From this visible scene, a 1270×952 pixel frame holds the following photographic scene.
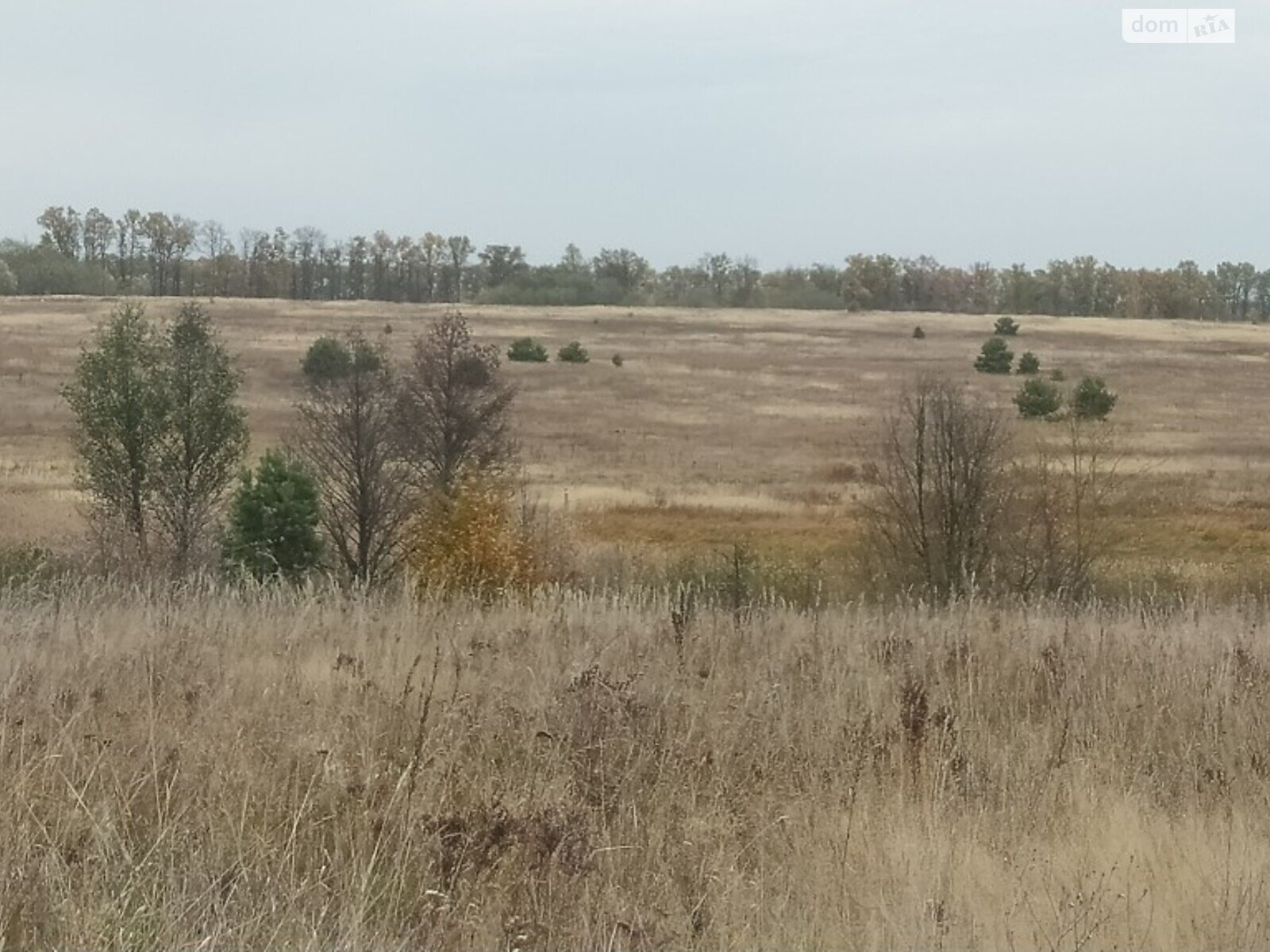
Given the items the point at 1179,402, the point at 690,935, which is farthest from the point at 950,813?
the point at 1179,402

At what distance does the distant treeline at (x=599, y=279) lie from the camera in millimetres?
135500

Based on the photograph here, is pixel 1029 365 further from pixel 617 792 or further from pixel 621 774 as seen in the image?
pixel 617 792

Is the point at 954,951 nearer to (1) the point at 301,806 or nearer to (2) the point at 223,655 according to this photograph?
(1) the point at 301,806

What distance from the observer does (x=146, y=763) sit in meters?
4.47

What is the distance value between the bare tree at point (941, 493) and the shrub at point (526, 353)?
1971 inches

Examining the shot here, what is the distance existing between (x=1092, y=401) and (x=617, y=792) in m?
50.1

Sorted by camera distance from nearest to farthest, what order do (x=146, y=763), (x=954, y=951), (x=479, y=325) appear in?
1. (x=954, y=951)
2. (x=146, y=763)
3. (x=479, y=325)

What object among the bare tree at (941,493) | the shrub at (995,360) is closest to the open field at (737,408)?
the shrub at (995,360)

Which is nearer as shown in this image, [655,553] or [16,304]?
[655,553]

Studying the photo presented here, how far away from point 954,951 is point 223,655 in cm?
392

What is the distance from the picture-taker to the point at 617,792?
14.8ft

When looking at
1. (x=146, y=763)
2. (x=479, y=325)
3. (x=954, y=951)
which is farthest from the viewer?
(x=479, y=325)

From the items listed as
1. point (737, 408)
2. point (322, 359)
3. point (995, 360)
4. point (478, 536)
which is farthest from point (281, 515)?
point (995, 360)

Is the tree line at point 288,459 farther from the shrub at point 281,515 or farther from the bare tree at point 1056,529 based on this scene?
the bare tree at point 1056,529
